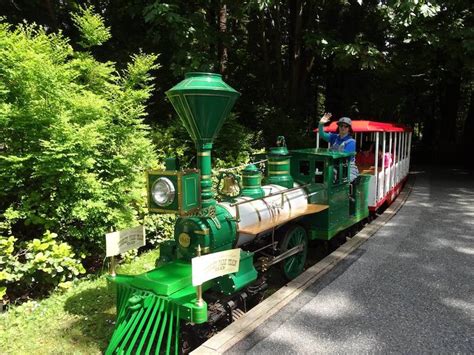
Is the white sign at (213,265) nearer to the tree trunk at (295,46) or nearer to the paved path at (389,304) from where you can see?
the paved path at (389,304)

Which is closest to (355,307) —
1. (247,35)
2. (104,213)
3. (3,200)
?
(104,213)

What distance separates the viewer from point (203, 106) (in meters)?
3.68

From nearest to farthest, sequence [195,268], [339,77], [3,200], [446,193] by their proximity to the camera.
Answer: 1. [195,268]
2. [3,200]
3. [446,193]
4. [339,77]

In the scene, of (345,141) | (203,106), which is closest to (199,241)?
(203,106)

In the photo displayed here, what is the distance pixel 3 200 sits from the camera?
4883mm

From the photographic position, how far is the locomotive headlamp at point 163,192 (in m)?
3.68

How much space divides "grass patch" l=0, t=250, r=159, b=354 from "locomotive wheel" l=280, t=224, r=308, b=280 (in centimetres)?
236

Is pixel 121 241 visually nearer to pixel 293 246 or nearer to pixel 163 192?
pixel 163 192

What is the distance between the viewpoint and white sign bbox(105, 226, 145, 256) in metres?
4.07

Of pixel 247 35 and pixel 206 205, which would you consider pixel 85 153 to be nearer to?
pixel 206 205

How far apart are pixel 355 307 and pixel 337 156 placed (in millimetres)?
2525

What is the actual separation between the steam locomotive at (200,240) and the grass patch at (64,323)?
1.69 feet

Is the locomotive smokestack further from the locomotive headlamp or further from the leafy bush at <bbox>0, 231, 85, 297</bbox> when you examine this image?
the leafy bush at <bbox>0, 231, 85, 297</bbox>

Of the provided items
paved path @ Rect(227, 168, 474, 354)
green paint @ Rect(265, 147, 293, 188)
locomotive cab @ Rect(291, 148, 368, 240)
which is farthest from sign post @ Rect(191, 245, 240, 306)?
locomotive cab @ Rect(291, 148, 368, 240)
